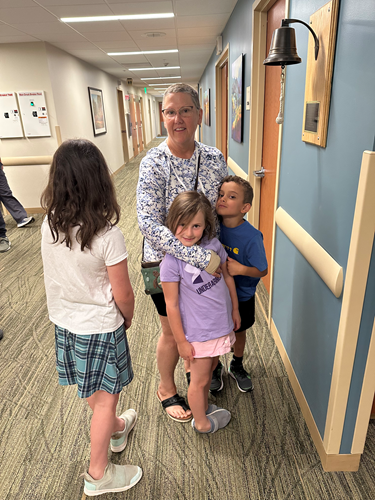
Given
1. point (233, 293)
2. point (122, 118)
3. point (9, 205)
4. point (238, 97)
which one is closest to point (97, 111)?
point (122, 118)

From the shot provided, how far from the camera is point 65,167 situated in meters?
1.14

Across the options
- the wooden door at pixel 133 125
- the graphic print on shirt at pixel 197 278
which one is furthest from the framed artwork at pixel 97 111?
the graphic print on shirt at pixel 197 278

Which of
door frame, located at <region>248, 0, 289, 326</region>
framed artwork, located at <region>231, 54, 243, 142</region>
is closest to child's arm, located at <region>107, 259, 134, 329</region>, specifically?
door frame, located at <region>248, 0, 289, 326</region>

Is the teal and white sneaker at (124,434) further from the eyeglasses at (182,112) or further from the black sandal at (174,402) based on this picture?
the eyeglasses at (182,112)

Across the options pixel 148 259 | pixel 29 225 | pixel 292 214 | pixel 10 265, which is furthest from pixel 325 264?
pixel 29 225

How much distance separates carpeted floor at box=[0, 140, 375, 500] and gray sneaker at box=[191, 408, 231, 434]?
0.11ft

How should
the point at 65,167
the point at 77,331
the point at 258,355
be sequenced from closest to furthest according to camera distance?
the point at 65,167
the point at 77,331
the point at 258,355

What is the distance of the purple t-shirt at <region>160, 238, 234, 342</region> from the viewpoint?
1.41m

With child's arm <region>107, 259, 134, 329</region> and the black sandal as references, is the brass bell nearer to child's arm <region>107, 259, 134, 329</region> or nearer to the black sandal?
child's arm <region>107, 259, 134, 329</region>

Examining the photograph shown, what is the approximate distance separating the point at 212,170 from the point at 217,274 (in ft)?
1.51

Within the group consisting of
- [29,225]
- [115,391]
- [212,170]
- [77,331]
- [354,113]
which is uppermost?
[354,113]

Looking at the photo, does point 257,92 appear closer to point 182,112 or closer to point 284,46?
point 284,46

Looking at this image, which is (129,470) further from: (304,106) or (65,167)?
(304,106)

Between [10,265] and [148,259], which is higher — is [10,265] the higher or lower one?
the lower one
